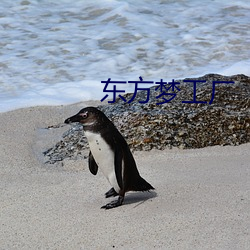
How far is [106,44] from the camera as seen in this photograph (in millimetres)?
9133

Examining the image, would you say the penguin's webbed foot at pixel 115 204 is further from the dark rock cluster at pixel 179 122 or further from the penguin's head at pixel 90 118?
the dark rock cluster at pixel 179 122

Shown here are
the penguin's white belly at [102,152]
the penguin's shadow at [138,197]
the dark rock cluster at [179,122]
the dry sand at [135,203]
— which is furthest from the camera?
the dark rock cluster at [179,122]

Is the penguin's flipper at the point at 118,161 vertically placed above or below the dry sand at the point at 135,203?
above

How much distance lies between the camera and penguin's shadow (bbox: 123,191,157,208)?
12.9ft

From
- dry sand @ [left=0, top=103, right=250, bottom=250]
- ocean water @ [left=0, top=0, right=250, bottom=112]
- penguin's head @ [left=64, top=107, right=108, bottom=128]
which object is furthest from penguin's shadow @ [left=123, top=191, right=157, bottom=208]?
ocean water @ [left=0, top=0, right=250, bottom=112]

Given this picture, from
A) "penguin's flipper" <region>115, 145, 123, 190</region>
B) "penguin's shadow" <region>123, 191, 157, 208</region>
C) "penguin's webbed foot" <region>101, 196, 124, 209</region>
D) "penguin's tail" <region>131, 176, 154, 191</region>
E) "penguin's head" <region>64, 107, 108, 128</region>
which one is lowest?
"penguin's shadow" <region>123, 191, 157, 208</region>

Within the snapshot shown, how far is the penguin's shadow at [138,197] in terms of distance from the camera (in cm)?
392

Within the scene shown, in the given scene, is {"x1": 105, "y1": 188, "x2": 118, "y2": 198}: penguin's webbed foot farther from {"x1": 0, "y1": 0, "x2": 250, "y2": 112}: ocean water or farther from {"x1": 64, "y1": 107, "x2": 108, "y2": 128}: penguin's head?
{"x1": 0, "y1": 0, "x2": 250, "y2": 112}: ocean water

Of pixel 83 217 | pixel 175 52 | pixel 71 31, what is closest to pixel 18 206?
pixel 83 217

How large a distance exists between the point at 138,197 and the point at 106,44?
5326 millimetres

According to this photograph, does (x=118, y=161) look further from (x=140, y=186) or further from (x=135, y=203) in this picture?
(x=135, y=203)

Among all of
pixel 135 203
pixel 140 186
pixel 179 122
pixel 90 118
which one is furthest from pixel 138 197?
pixel 179 122

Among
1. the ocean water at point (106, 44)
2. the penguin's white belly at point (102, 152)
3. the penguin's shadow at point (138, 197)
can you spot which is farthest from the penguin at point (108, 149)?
the ocean water at point (106, 44)

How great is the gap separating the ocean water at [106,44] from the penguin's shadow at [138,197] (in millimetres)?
2702
